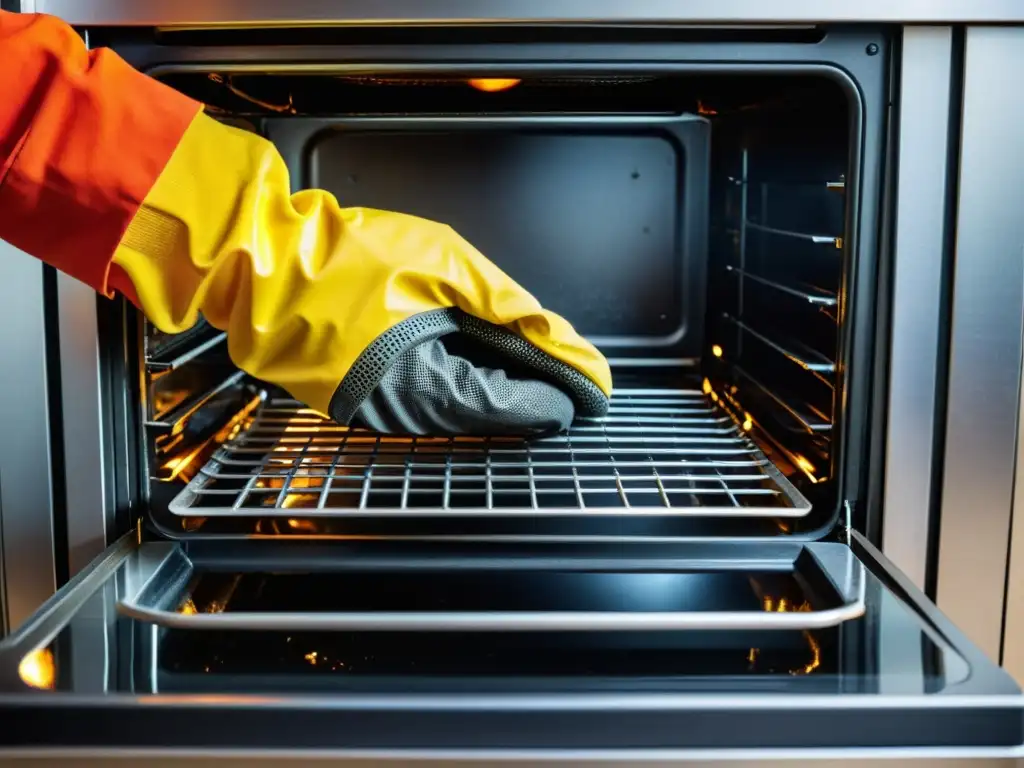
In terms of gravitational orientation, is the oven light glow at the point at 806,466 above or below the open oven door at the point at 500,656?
above

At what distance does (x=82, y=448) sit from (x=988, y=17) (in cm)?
82

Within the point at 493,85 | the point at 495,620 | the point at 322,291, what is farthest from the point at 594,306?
the point at 495,620

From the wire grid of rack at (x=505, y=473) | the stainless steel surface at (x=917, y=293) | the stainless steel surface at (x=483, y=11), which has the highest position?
the stainless steel surface at (x=483, y=11)

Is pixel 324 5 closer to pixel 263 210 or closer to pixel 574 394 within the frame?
pixel 263 210

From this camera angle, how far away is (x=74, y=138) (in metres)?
0.80

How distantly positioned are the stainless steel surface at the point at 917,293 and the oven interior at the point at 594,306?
0.15 ft

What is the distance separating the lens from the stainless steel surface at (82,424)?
36.8 inches

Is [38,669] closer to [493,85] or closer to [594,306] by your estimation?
[493,85]

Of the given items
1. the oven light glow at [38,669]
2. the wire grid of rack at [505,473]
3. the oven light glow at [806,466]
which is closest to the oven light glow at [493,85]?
the wire grid of rack at [505,473]

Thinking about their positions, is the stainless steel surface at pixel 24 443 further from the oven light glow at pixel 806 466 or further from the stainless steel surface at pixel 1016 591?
the stainless steel surface at pixel 1016 591

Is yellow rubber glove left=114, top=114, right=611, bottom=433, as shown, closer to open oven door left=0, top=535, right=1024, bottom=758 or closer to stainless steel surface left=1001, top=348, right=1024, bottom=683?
open oven door left=0, top=535, right=1024, bottom=758

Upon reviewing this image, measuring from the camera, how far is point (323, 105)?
1294mm

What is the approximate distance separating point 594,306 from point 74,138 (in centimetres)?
77

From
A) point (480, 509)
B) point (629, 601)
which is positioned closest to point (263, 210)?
point (480, 509)
